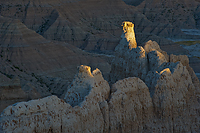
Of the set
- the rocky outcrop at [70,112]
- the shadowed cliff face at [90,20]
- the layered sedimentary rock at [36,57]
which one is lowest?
the shadowed cliff face at [90,20]

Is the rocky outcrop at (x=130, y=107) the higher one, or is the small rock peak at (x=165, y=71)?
the small rock peak at (x=165, y=71)

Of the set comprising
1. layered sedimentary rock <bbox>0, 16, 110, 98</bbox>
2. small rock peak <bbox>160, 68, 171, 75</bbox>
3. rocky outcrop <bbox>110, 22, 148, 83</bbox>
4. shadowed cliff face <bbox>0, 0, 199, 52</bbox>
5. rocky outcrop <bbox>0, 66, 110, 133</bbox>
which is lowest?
shadowed cliff face <bbox>0, 0, 199, 52</bbox>

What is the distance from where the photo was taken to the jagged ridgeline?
42.3ft

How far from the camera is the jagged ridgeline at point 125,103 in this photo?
12898 mm

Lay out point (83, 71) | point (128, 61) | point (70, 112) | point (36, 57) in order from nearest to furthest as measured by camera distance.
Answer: point (70, 112) → point (83, 71) → point (128, 61) → point (36, 57)

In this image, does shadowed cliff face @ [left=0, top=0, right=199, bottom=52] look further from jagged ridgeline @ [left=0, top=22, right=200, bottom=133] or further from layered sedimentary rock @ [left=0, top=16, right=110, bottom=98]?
jagged ridgeline @ [left=0, top=22, right=200, bottom=133]

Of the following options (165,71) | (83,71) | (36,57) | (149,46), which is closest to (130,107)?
(83,71)

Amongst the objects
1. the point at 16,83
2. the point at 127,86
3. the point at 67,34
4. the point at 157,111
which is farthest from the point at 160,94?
the point at 67,34

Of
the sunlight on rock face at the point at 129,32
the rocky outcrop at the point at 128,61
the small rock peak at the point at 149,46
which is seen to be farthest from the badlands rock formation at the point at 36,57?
the sunlight on rock face at the point at 129,32

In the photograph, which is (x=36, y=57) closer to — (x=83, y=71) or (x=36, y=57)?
(x=36, y=57)

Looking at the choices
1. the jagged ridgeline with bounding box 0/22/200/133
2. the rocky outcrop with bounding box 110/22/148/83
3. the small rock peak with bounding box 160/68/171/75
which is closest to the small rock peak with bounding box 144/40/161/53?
the jagged ridgeline with bounding box 0/22/200/133

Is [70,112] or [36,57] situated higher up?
[70,112]

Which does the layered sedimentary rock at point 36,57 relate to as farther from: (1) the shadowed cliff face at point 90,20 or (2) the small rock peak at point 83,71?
(2) the small rock peak at point 83,71

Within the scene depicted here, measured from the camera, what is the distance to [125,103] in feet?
54.1
